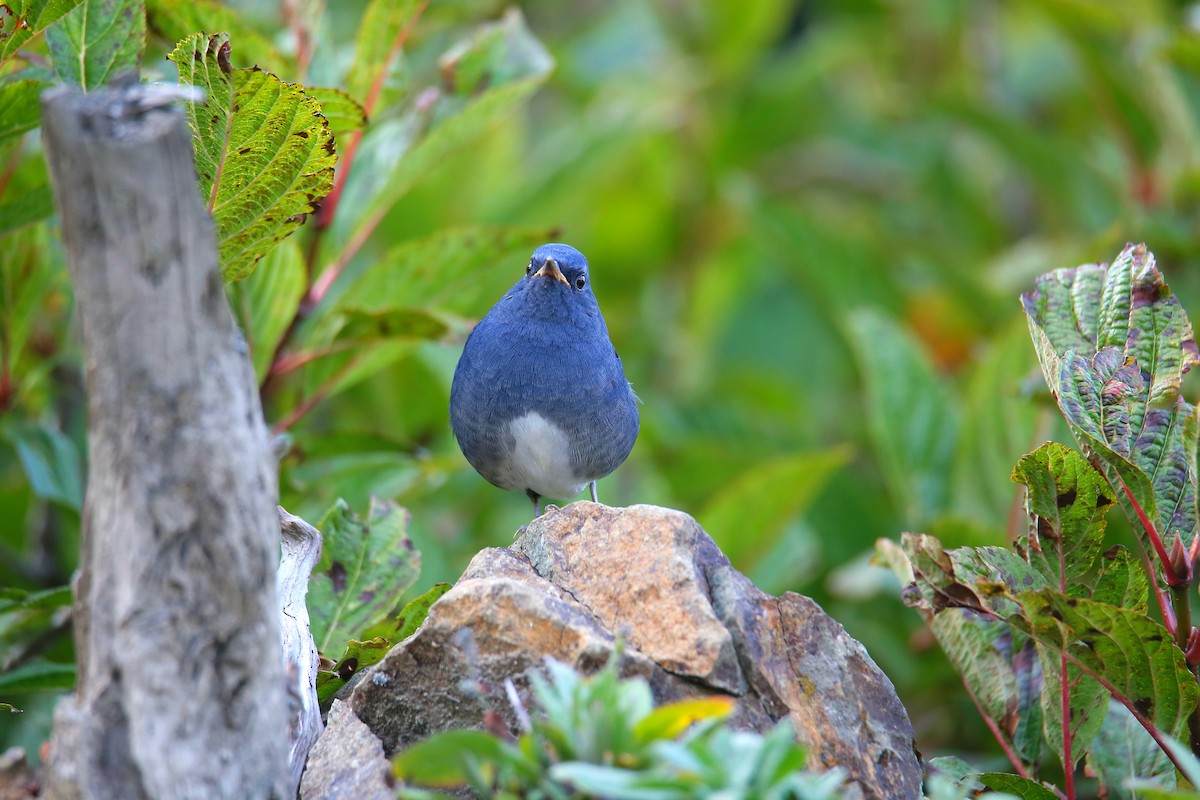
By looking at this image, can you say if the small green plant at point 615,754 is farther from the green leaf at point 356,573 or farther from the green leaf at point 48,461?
the green leaf at point 48,461

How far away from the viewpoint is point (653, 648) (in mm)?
2314

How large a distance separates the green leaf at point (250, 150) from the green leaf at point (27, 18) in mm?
383

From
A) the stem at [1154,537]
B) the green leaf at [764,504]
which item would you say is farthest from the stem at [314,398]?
the stem at [1154,537]

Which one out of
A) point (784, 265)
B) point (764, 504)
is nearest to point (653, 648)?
point (764, 504)

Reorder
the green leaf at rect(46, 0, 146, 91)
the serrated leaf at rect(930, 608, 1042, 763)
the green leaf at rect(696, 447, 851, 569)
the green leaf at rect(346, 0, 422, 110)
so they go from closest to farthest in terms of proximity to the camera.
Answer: the green leaf at rect(46, 0, 146, 91) < the serrated leaf at rect(930, 608, 1042, 763) < the green leaf at rect(346, 0, 422, 110) < the green leaf at rect(696, 447, 851, 569)

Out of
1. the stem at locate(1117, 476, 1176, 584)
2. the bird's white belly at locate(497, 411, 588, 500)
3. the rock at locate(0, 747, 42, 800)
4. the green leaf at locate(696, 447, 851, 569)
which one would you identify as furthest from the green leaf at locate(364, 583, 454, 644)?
the green leaf at locate(696, 447, 851, 569)

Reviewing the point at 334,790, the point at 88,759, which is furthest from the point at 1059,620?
the point at 88,759

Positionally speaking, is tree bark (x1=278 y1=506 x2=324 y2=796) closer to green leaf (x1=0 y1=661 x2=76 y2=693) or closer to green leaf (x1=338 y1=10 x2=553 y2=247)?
green leaf (x1=0 y1=661 x2=76 y2=693)

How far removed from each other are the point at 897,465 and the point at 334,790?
320 centimetres

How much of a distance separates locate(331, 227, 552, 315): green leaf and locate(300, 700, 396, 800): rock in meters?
1.48

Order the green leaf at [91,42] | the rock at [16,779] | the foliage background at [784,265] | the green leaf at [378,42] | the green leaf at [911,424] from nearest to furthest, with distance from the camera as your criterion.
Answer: the rock at [16,779] → the green leaf at [91,42] → the green leaf at [378,42] → the foliage background at [784,265] → the green leaf at [911,424]

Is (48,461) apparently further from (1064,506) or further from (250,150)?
(1064,506)

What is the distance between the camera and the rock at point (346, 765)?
219 centimetres

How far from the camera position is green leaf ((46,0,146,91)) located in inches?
106
